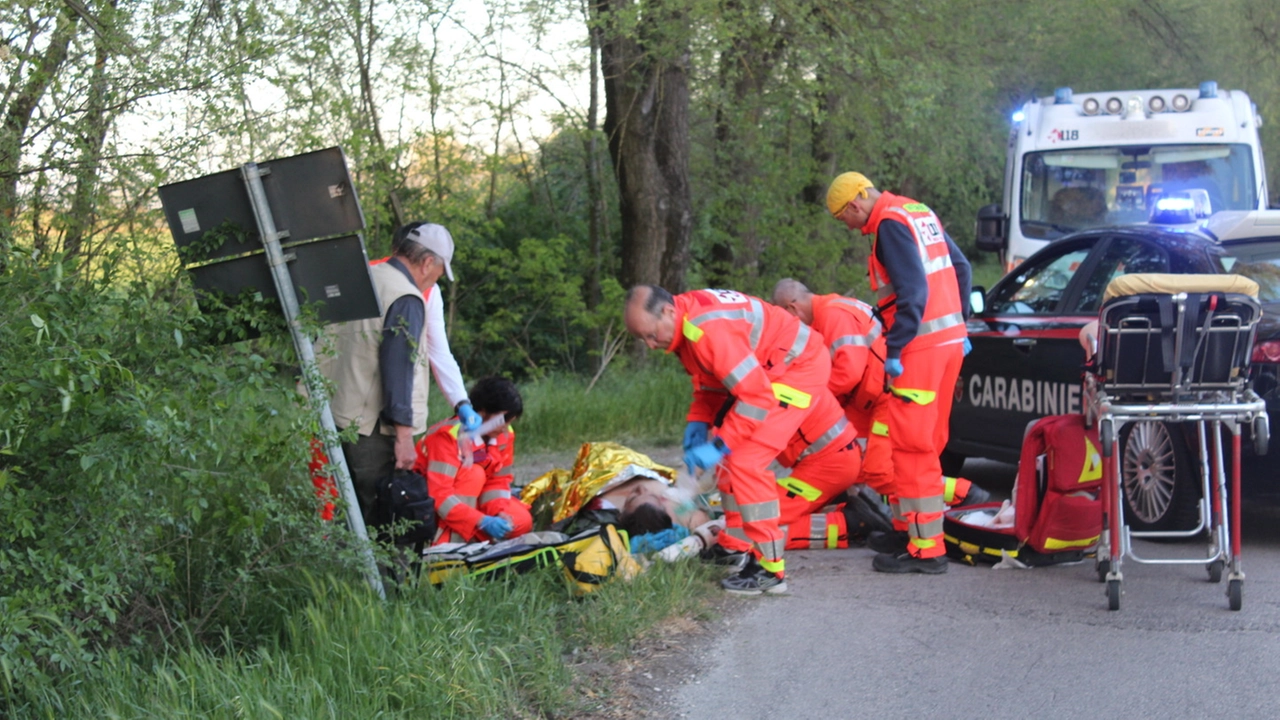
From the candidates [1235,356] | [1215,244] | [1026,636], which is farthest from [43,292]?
[1215,244]

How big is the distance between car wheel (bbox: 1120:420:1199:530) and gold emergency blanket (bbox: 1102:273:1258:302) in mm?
1143

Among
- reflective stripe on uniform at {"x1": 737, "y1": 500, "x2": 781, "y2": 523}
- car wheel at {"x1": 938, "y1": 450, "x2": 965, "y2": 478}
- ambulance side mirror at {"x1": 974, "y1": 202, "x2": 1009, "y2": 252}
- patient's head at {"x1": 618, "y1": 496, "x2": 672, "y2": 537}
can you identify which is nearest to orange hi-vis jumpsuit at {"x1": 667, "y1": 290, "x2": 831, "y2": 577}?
reflective stripe on uniform at {"x1": 737, "y1": 500, "x2": 781, "y2": 523}

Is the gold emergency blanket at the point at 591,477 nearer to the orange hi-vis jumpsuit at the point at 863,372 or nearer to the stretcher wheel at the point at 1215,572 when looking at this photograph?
the orange hi-vis jumpsuit at the point at 863,372

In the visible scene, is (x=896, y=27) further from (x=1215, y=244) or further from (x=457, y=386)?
(x=457, y=386)

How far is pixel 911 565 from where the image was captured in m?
6.02

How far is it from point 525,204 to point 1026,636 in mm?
11135

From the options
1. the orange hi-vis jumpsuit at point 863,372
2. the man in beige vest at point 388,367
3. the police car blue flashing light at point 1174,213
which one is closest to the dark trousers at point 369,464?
the man in beige vest at point 388,367

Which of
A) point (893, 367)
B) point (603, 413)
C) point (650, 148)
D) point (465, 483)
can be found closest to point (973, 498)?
point (893, 367)

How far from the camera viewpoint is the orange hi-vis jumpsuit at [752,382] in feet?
18.0

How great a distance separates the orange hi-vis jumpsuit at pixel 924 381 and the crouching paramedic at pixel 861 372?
51 cm

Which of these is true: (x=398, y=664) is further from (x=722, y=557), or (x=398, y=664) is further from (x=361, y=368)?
(x=722, y=557)

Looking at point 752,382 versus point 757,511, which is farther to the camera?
point 757,511

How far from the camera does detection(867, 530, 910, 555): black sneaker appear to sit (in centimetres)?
634

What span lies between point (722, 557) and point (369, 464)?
170 cm
